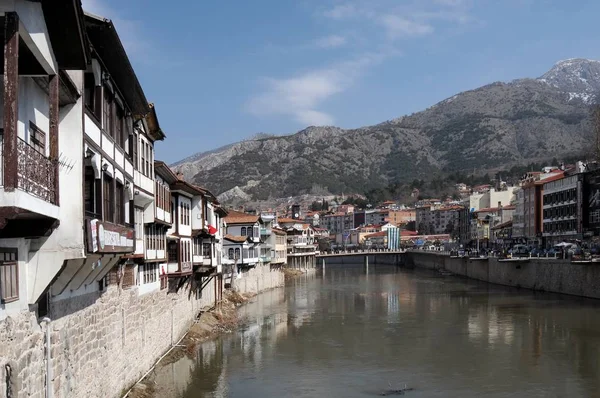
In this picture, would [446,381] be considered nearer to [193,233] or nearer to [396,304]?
[193,233]

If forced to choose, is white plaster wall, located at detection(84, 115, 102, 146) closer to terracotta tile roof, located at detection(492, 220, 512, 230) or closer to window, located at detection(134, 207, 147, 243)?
window, located at detection(134, 207, 147, 243)

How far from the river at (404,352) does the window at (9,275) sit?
1566 centimetres

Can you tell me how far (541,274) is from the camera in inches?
3086

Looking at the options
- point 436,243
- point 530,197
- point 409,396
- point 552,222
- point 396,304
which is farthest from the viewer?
point 436,243

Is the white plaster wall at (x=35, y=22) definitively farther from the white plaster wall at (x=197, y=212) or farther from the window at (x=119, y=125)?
the white plaster wall at (x=197, y=212)

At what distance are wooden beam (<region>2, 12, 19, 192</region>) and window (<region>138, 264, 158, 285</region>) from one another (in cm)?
1715

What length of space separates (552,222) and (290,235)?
52.2 meters

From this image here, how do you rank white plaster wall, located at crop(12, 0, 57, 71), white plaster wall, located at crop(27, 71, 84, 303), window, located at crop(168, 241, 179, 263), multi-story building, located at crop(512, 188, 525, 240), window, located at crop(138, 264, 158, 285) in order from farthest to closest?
multi-story building, located at crop(512, 188, 525, 240)
window, located at crop(168, 241, 179, 263)
window, located at crop(138, 264, 158, 285)
white plaster wall, located at crop(27, 71, 84, 303)
white plaster wall, located at crop(12, 0, 57, 71)

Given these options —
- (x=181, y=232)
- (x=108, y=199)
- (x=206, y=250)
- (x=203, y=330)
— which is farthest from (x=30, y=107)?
(x=206, y=250)

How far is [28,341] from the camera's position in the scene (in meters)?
12.2

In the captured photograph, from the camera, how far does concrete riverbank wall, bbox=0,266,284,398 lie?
11555 mm

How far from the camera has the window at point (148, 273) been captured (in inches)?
1026

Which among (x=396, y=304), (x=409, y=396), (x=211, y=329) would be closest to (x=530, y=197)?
(x=396, y=304)

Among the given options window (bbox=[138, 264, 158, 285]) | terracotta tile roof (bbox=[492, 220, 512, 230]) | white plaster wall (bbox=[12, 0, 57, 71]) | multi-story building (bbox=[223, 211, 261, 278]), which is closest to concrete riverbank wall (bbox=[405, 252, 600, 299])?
terracotta tile roof (bbox=[492, 220, 512, 230])
